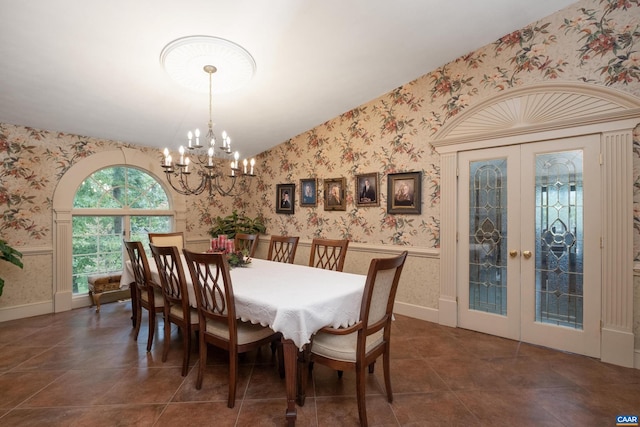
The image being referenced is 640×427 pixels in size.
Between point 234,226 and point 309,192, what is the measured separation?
145 centimetres

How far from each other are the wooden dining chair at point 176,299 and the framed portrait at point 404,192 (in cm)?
246

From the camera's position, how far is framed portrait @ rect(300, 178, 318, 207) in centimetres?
450

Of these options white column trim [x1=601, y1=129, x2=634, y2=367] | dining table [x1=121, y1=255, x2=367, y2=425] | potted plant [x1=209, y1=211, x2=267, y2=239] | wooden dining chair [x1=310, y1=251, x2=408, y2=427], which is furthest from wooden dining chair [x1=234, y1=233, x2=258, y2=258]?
white column trim [x1=601, y1=129, x2=634, y2=367]

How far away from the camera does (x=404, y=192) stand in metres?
3.58

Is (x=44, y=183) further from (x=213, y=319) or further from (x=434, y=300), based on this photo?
(x=434, y=300)

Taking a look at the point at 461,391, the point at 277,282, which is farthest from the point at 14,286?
the point at 461,391

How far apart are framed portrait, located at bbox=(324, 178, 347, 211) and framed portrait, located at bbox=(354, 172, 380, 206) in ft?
0.70

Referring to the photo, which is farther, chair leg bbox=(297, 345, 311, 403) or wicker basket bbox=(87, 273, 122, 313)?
wicker basket bbox=(87, 273, 122, 313)

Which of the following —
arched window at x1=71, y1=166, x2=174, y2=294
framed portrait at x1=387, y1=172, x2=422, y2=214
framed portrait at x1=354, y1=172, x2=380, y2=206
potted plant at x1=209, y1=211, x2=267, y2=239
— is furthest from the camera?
potted plant at x1=209, y1=211, x2=267, y2=239

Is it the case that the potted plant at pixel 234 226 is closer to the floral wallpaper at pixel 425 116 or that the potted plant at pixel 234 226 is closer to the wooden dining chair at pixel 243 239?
the floral wallpaper at pixel 425 116

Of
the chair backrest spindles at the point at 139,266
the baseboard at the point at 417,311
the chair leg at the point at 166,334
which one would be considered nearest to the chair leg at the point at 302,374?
the chair leg at the point at 166,334

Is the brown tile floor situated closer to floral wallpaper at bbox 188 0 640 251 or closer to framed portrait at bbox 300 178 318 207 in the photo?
floral wallpaper at bbox 188 0 640 251

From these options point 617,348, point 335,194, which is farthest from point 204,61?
point 617,348

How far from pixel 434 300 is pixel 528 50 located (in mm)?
2677
